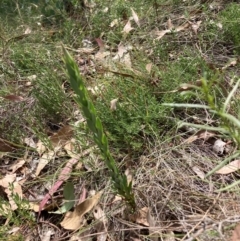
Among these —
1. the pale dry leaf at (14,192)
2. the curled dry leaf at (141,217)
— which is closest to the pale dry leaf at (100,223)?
the curled dry leaf at (141,217)

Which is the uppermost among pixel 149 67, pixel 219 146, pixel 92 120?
pixel 92 120

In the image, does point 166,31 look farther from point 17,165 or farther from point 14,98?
point 17,165

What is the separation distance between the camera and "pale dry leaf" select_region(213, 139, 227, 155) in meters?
1.63

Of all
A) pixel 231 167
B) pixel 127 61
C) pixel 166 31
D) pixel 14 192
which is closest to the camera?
pixel 231 167

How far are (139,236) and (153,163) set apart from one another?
33cm

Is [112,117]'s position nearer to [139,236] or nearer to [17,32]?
[139,236]

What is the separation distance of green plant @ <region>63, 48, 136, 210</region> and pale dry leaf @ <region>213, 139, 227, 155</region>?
Answer: 0.42 meters

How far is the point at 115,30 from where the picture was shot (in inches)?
99.3

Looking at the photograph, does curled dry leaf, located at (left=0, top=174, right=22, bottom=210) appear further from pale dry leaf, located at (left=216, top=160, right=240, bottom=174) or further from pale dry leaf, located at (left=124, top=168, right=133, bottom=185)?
pale dry leaf, located at (left=216, top=160, right=240, bottom=174)

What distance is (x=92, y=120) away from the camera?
4.02ft

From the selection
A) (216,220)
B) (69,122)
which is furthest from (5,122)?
(216,220)

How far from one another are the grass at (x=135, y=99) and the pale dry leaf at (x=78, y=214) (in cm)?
5

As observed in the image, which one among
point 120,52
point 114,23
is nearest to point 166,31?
point 120,52

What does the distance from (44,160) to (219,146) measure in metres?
0.79
